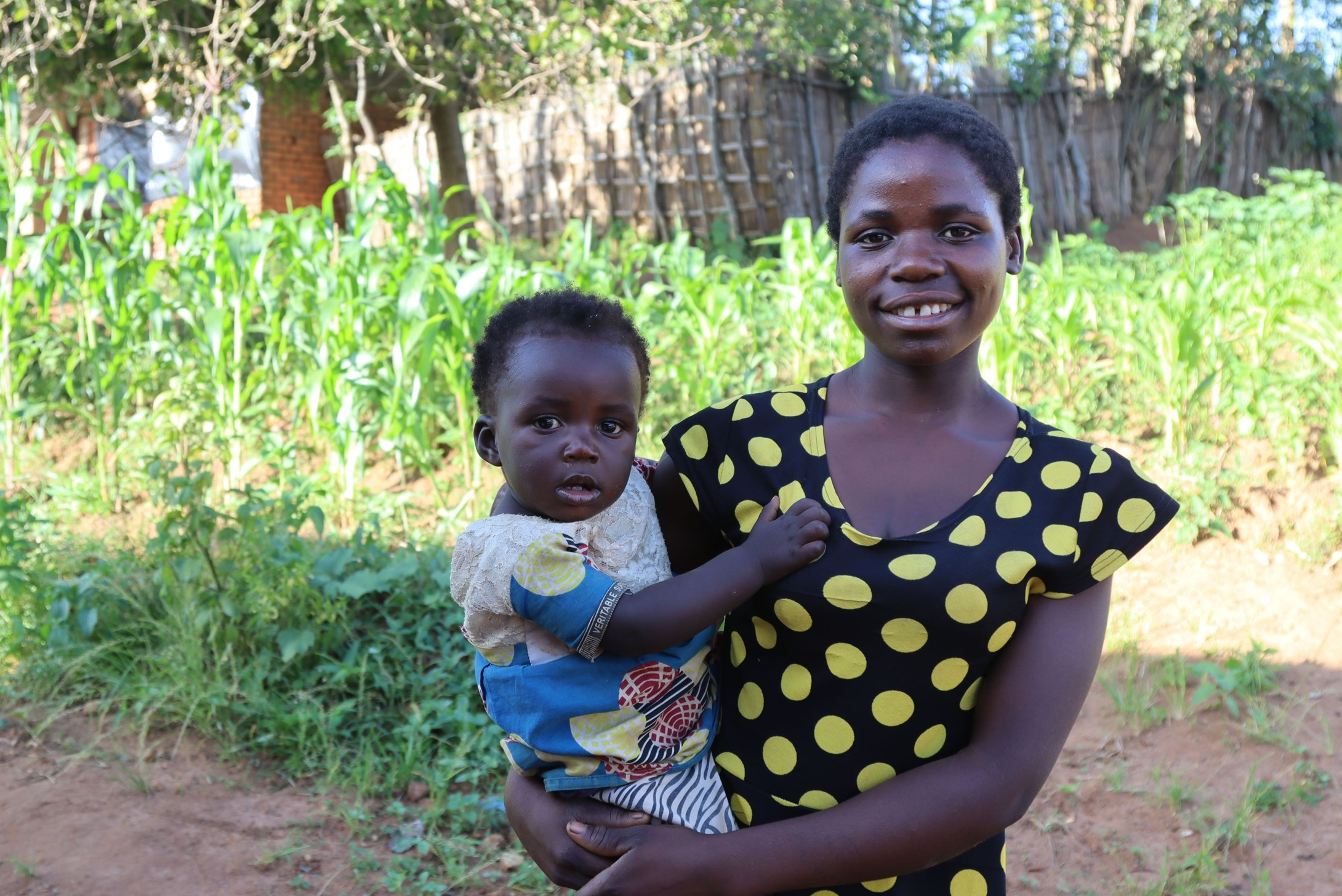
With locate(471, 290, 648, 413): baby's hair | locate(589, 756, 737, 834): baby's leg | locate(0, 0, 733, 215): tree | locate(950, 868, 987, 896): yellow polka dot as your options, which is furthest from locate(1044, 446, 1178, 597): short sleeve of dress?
locate(0, 0, 733, 215): tree

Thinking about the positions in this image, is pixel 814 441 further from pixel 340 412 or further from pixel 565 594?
pixel 340 412

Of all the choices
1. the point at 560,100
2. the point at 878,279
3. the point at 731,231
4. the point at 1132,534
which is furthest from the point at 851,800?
the point at 560,100

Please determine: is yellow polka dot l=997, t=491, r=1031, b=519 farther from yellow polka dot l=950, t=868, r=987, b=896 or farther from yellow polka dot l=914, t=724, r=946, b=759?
yellow polka dot l=950, t=868, r=987, b=896

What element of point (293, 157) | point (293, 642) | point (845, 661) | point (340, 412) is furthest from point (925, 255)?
point (293, 157)

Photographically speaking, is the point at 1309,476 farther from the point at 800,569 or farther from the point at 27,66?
the point at 27,66

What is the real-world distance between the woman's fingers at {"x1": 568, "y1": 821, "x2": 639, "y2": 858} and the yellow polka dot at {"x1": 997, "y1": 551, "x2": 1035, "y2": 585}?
490 millimetres

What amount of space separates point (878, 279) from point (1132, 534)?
38 cm

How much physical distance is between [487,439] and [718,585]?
1.41ft

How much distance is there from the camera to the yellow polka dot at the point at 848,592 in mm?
1130

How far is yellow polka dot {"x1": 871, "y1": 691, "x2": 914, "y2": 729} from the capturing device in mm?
1155

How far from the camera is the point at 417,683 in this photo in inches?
123

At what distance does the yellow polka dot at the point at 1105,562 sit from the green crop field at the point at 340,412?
6.80 feet

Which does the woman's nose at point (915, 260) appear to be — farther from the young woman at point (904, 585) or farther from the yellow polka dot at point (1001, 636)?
the yellow polka dot at point (1001, 636)

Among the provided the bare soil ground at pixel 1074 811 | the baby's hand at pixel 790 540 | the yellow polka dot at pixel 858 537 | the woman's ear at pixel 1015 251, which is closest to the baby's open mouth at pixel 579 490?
the baby's hand at pixel 790 540
